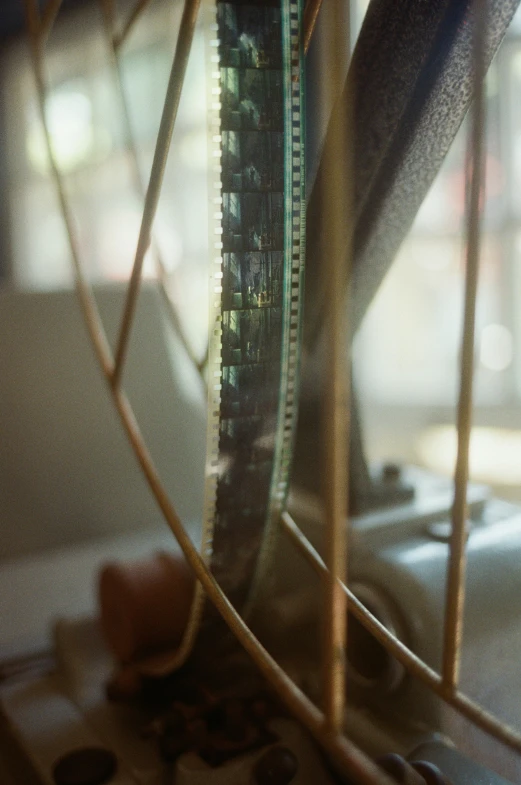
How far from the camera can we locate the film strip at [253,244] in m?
0.38

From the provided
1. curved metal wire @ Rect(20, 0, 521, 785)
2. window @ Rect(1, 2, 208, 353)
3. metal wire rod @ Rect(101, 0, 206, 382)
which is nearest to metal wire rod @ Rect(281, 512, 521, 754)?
curved metal wire @ Rect(20, 0, 521, 785)

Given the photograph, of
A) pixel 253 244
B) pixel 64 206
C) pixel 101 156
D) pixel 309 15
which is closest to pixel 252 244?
pixel 253 244

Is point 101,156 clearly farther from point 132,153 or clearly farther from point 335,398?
point 335,398

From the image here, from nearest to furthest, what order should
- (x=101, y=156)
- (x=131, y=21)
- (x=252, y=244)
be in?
(x=252, y=244) < (x=131, y=21) < (x=101, y=156)

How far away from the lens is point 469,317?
0.30 meters

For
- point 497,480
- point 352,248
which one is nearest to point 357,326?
point 352,248

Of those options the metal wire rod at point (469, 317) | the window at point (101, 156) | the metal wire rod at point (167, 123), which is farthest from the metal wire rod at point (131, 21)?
the window at point (101, 156)

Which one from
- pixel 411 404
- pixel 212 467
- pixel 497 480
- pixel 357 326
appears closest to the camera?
pixel 212 467

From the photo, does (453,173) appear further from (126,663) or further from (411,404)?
(126,663)

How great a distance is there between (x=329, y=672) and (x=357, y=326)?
265mm

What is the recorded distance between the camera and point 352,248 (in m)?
0.48

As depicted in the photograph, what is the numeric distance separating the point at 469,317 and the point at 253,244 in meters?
0.13

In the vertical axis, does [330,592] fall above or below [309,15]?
below

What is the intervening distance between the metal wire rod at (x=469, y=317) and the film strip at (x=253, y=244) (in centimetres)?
11
